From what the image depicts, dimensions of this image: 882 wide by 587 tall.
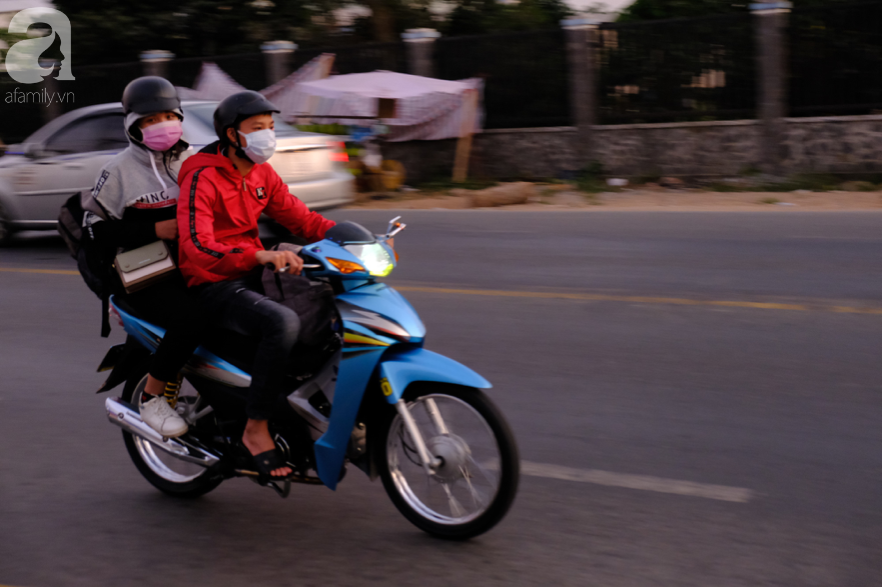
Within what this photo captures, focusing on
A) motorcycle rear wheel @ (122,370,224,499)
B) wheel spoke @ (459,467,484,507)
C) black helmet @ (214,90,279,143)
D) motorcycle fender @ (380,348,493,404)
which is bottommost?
motorcycle rear wheel @ (122,370,224,499)

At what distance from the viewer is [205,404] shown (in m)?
4.07

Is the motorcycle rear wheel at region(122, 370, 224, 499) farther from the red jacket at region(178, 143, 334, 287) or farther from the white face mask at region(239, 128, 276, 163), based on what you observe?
the white face mask at region(239, 128, 276, 163)

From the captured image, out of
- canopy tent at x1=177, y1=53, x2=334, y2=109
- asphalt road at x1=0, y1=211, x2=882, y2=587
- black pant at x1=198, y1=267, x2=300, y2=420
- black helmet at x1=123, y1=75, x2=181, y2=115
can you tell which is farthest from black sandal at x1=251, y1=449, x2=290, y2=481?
canopy tent at x1=177, y1=53, x2=334, y2=109

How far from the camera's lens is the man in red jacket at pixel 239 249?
3576mm

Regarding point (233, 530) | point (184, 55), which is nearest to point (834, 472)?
point (233, 530)

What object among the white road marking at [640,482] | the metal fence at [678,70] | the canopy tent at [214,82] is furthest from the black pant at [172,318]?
the canopy tent at [214,82]

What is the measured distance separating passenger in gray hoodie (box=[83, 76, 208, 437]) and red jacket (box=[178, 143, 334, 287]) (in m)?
0.14

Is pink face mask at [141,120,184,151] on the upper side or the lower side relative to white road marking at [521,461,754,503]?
upper

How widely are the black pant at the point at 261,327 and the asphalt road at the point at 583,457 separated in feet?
1.90

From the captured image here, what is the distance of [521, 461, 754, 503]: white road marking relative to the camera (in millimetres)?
3961

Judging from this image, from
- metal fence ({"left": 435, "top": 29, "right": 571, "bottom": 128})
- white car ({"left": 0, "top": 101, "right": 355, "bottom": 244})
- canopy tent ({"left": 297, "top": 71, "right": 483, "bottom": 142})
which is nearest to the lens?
white car ({"left": 0, "top": 101, "right": 355, "bottom": 244})

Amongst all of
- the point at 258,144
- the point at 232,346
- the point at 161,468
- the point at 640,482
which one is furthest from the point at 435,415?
the point at 161,468

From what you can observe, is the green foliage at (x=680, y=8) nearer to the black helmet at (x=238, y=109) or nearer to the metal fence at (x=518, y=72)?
the metal fence at (x=518, y=72)

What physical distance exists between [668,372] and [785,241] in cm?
496
